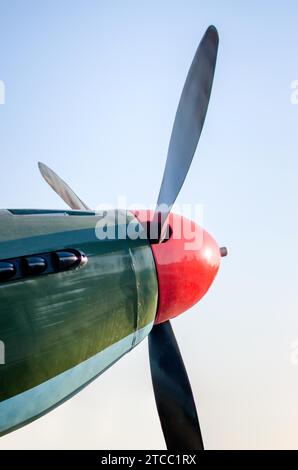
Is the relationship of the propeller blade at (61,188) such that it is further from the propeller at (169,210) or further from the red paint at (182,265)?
the propeller at (169,210)

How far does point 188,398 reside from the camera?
7.62 metres

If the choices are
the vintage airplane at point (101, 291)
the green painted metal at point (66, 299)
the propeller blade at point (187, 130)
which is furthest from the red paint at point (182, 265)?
the propeller blade at point (187, 130)

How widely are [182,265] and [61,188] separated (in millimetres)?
3765

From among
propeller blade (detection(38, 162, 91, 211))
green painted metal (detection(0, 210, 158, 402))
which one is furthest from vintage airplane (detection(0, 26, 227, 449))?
propeller blade (detection(38, 162, 91, 211))

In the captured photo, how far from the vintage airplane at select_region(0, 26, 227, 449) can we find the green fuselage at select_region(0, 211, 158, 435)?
0.01m

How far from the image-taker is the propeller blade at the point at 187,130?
6.47 metres

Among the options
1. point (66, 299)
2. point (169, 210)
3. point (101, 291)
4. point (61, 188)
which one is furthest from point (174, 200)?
point (61, 188)

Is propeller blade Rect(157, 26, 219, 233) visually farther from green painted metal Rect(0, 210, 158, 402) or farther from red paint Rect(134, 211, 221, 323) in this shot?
green painted metal Rect(0, 210, 158, 402)

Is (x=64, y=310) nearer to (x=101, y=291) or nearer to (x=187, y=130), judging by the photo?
(x=101, y=291)

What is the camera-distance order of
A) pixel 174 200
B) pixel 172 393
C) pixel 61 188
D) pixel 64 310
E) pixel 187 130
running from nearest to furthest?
pixel 64 310 < pixel 174 200 < pixel 187 130 < pixel 172 393 < pixel 61 188

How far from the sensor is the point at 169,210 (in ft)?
21.3

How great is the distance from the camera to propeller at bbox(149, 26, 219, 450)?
6.44 m
